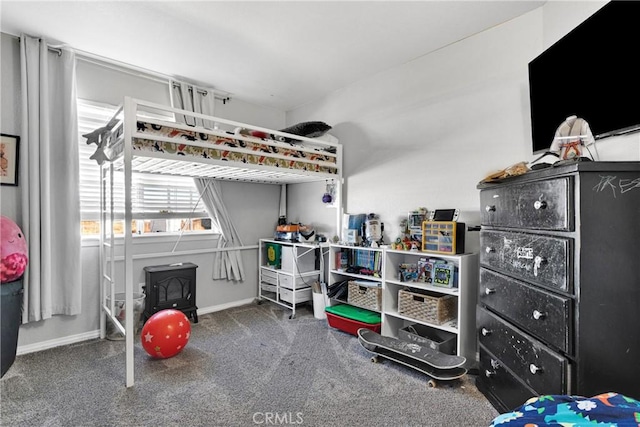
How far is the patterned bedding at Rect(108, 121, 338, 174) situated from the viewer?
7.27 ft

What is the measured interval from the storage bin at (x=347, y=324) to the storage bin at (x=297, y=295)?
20.1 inches

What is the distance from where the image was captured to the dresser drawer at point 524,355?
4.19 ft

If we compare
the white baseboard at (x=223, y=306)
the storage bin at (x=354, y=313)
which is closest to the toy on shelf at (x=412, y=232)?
the storage bin at (x=354, y=313)

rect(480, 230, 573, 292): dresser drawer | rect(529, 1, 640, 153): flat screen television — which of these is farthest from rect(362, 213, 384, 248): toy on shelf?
rect(529, 1, 640, 153): flat screen television

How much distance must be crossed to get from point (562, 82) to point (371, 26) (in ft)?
4.39

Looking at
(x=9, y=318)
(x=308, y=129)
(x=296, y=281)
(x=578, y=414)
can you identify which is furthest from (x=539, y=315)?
(x=9, y=318)

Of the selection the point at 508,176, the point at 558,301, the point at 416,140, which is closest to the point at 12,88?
the point at 416,140

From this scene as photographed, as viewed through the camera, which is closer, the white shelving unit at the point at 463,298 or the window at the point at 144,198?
the white shelving unit at the point at 463,298

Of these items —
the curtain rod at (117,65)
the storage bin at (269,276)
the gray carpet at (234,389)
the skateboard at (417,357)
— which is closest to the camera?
the gray carpet at (234,389)

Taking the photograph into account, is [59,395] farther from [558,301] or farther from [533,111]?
[533,111]

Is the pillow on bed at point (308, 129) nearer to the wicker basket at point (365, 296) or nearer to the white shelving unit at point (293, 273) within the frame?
the white shelving unit at point (293, 273)

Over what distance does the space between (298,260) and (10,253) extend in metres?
2.31

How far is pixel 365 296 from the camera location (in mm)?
2889

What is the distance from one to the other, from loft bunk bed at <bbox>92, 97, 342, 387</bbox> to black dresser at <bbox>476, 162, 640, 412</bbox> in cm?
203
